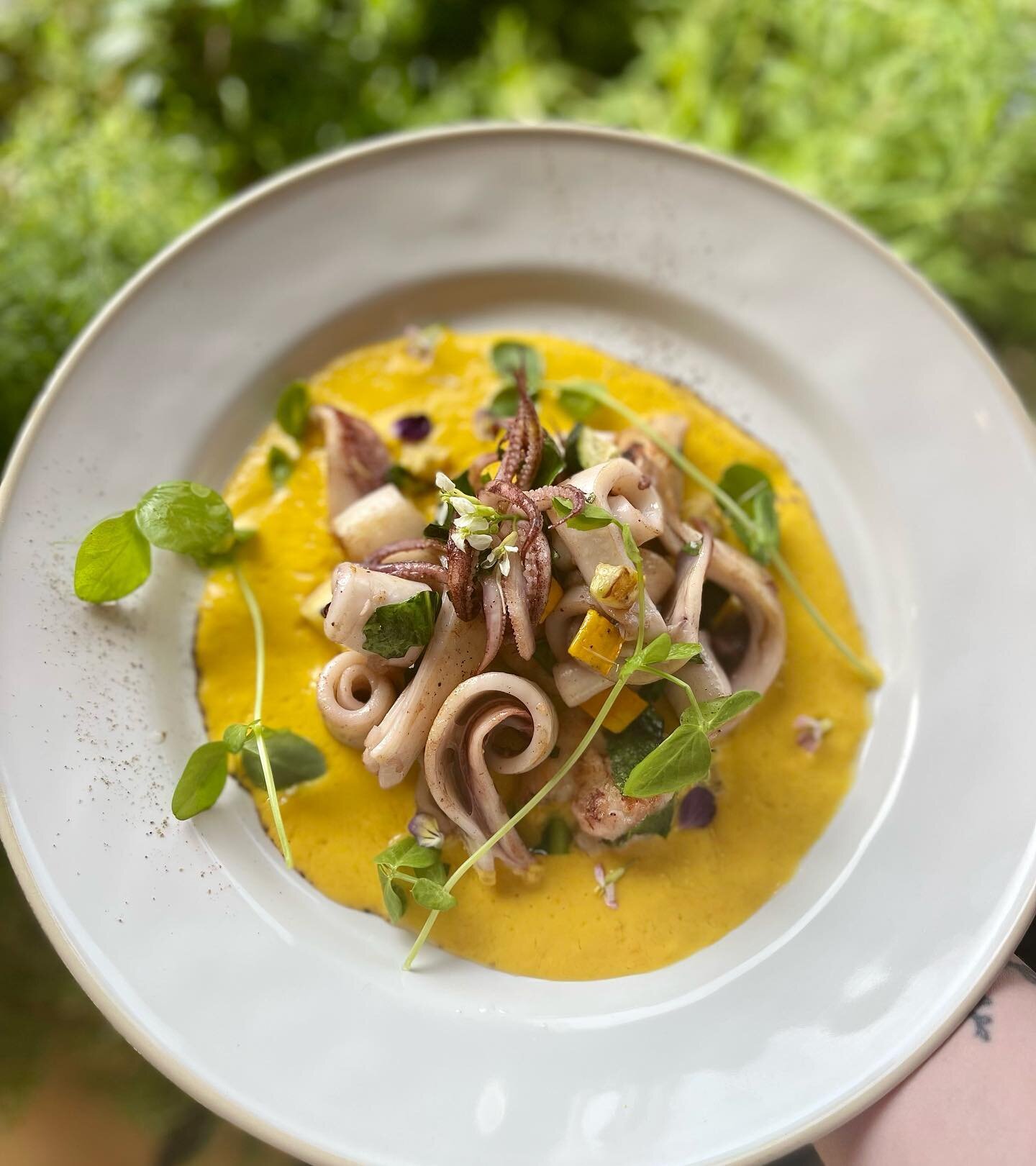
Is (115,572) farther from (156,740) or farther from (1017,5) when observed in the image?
(1017,5)

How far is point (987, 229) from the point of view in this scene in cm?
353

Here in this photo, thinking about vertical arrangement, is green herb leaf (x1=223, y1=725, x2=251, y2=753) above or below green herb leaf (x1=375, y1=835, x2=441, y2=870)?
above

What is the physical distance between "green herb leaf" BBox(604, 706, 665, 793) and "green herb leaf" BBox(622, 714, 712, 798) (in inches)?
6.1

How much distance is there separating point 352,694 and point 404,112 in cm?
256

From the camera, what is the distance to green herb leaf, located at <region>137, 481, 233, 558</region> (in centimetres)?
246

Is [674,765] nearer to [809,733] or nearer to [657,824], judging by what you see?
[657,824]

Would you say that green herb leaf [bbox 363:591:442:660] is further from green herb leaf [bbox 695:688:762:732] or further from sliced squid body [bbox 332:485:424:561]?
green herb leaf [bbox 695:688:762:732]

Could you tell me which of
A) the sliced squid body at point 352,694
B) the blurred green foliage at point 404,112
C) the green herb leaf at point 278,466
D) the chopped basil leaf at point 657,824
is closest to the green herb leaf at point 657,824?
the chopped basil leaf at point 657,824

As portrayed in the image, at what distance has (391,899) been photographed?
7.64 feet

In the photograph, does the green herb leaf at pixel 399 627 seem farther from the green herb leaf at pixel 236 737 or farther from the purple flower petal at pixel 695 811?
the purple flower petal at pixel 695 811

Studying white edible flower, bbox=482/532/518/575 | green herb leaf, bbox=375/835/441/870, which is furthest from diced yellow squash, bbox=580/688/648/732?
green herb leaf, bbox=375/835/441/870

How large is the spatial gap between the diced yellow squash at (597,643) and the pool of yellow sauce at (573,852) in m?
0.57

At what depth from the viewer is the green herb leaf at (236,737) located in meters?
2.37

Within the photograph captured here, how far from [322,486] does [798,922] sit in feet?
6.07
